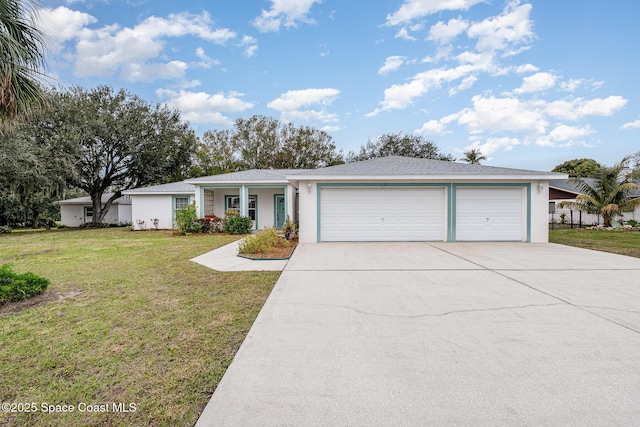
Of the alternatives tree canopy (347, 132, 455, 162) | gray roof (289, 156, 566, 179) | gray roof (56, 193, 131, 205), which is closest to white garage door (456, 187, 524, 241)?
gray roof (289, 156, 566, 179)

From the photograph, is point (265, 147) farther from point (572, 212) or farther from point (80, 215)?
point (572, 212)

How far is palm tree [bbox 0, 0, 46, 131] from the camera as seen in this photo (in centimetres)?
400

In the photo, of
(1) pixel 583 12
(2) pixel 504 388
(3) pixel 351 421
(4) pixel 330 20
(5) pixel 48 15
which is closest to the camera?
(3) pixel 351 421

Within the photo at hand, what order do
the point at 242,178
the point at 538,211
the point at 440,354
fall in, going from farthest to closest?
the point at 242,178, the point at 538,211, the point at 440,354

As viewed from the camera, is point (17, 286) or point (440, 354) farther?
point (17, 286)

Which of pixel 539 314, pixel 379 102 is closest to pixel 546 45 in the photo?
pixel 379 102

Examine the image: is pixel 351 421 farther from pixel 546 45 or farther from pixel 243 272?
pixel 546 45

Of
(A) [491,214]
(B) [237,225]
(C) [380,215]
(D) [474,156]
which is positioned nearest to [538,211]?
(A) [491,214]

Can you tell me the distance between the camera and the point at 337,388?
2.19 metres

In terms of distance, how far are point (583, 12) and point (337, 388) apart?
561 inches

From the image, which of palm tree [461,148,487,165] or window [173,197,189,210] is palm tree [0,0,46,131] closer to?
window [173,197,189,210]

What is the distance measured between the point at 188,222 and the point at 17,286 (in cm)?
1006

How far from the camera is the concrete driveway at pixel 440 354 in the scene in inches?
76.2

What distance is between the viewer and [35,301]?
4.34 m
